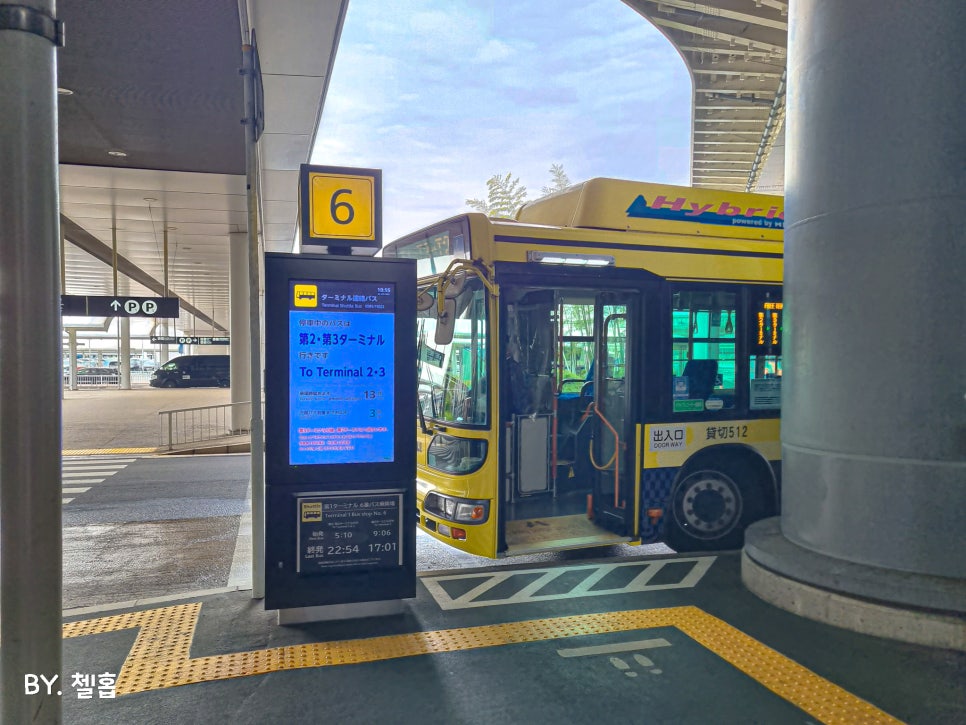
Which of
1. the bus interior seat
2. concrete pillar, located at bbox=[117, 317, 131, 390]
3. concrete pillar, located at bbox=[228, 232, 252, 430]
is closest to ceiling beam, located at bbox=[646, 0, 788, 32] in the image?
concrete pillar, located at bbox=[228, 232, 252, 430]

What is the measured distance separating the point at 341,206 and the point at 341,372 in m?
1.17

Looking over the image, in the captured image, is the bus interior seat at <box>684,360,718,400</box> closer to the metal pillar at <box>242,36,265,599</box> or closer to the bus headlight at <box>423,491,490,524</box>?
the bus headlight at <box>423,491,490,524</box>

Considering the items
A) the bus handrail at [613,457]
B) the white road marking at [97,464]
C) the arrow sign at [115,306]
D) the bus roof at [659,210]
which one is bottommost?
the white road marking at [97,464]

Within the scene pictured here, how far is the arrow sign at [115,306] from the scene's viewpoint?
15930 mm

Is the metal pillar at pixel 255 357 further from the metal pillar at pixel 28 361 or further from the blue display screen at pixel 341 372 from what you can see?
the metal pillar at pixel 28 361

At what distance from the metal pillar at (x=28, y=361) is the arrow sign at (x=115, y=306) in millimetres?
15242

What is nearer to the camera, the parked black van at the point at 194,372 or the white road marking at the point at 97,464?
the white road marking at the point at 97,464

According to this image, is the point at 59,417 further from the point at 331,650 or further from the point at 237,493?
the point at 237,493

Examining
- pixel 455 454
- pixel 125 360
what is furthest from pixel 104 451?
pixel 125 360

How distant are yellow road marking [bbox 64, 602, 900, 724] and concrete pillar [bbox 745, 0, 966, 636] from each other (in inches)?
38.0

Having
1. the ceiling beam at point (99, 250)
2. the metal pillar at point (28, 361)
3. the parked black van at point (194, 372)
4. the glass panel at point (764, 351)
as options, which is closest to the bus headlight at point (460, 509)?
the glass panel at point (764, 351)

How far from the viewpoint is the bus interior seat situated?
6.74 metres

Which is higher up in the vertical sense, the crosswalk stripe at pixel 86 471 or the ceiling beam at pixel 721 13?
the ceiling beam at pixel 721 13

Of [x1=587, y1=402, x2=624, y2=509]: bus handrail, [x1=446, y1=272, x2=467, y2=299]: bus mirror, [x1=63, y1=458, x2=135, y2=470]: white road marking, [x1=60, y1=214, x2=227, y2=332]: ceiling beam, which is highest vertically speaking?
[x1=60, y1=214, x2=227, y2=332]: ceiling beam
